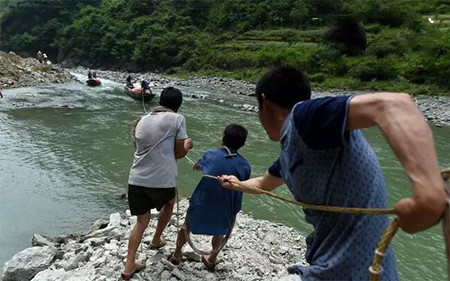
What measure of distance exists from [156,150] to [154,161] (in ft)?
0.35

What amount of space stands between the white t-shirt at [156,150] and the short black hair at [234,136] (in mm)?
463

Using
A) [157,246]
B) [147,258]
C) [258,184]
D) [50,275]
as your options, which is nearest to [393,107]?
[258,184]

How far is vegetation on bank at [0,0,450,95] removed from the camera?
27.5 m

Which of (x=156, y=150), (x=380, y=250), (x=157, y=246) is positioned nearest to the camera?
(x=380, y=250)

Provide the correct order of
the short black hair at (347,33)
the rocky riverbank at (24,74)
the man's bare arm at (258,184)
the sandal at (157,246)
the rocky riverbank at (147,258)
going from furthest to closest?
Result: the rocky riverbank at (24,74), the sandal at (157,246), the rocky riverbank at (147,258), the man's bare arm at (258,184), the short black hair at (347,33)

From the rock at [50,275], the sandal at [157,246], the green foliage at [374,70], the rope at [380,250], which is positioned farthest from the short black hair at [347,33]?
the green foliage at [374,70]

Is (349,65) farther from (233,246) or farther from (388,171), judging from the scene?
(233,246)

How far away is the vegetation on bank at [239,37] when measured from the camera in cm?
2747

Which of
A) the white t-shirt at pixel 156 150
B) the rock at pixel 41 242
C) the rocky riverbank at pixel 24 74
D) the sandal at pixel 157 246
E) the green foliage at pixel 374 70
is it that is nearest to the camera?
the white t-shirt at pixel 156 150

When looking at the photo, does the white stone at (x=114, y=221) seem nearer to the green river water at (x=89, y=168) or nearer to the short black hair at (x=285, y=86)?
the green river water at (x=89, y=168)

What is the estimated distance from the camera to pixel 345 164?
1.47 m

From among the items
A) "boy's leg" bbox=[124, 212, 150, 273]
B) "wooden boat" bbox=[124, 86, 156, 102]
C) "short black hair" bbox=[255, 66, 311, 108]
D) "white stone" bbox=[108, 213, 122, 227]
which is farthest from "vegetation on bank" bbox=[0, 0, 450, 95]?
"wooden boat" bbox=[124, 86, 156, 102]

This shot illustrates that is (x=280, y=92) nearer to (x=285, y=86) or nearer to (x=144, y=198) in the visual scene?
(x=285, y=86)

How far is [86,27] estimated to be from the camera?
2672 inches
